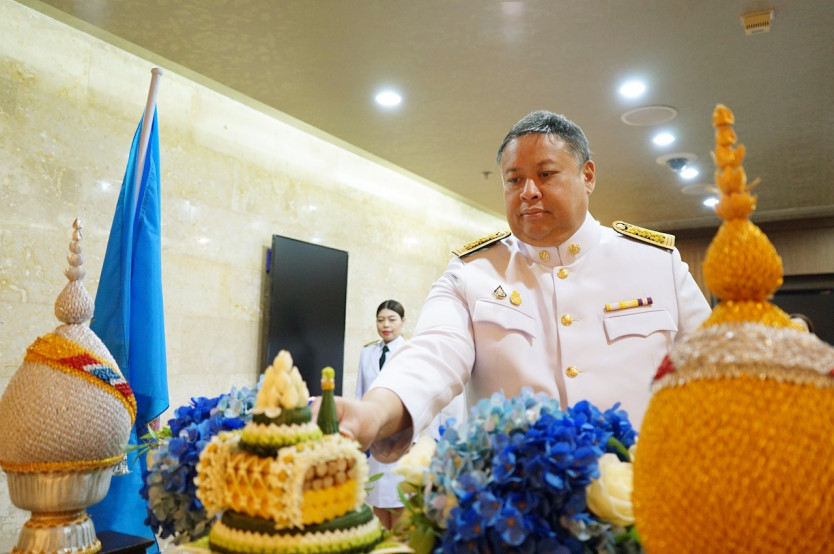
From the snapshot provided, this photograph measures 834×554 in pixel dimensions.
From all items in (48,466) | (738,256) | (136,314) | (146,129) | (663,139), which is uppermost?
(663,139)

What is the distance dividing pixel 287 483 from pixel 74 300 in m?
0.80

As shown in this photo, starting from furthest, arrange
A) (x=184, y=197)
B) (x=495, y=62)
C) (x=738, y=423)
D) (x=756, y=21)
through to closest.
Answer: (x=184, y=197), (x=495, y=62), (x=756, y=21), (x=738, y=423)

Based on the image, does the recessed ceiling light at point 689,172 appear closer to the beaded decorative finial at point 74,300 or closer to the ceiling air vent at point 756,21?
the ceiling air vent at point 756,21

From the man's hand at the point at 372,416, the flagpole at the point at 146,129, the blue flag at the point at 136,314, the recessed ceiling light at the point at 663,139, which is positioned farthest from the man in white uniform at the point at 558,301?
the recessed ceiling light at the point at 663,139

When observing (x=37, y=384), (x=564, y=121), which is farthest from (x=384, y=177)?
(x=37, y=384)

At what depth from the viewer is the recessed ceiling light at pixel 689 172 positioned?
639cm

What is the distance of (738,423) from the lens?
0.47 meters

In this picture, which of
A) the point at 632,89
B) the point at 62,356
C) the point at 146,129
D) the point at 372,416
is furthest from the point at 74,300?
the point at 632,89

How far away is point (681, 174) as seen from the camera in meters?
6.59

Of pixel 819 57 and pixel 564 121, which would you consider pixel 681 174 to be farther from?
pixel 564 121

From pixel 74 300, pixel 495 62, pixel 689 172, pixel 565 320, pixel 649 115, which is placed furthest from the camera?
pixel 689 172

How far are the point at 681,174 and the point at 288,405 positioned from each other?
22.5ft

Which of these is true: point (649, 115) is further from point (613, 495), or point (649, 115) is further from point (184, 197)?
point (613, 495)

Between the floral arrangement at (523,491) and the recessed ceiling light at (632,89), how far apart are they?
13.8ft
